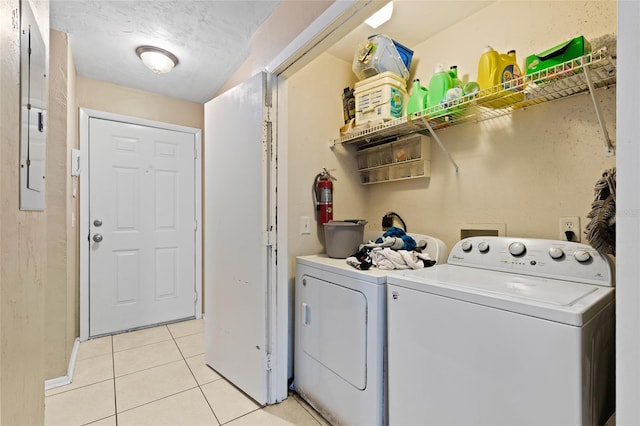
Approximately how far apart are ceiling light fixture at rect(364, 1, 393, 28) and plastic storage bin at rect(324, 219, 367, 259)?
123cm

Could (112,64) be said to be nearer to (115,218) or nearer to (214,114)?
(214,114)

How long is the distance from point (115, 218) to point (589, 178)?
3487 millimetres

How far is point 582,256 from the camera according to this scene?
3.83ft

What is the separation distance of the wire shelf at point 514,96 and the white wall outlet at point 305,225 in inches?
26.1

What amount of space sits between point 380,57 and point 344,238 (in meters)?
1.17

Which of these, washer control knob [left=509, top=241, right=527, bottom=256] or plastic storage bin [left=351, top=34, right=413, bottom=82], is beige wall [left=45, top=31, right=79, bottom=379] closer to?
plastic storage bin [left=351, top=34, right=413, bottom=82]

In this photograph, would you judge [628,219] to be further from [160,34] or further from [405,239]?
[160,34]

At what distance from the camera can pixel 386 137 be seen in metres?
2.14

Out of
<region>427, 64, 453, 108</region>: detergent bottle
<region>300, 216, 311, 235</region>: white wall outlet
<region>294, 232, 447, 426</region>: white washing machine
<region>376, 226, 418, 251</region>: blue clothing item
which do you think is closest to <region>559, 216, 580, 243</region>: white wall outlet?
<region>294, 232, 447, 426</region>: white washing machine

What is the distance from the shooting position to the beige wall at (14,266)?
26.5 inches

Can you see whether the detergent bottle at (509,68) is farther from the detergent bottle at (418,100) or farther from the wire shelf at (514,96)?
the detergent bottle at (418,100)

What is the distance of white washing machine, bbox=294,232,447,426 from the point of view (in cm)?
134

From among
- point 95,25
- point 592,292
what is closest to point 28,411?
point 592,292

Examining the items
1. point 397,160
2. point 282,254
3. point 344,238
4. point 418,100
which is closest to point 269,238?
point 282,254
